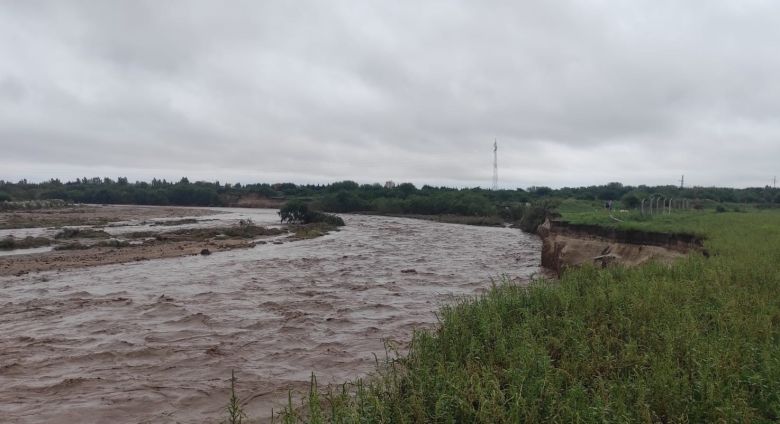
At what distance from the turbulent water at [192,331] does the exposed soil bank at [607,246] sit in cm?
361

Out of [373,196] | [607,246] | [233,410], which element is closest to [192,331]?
[233,410]

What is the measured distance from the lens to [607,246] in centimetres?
2347

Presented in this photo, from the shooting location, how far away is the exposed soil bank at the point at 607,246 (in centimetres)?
1850

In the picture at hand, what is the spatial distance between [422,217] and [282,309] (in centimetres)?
8160

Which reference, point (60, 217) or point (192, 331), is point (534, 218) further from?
point (60, 217)

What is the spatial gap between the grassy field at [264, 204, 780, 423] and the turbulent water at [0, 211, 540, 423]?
8.24ft

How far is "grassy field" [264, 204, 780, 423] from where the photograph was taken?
5.01m

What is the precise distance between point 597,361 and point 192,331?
1043 centimetres

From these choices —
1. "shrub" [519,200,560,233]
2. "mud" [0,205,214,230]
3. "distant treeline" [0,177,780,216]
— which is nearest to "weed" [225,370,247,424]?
"mud" [0,205,214,230]

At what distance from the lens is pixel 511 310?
359 inches

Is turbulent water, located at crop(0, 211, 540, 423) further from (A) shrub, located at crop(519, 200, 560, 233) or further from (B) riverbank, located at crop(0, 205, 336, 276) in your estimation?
(A) shrub, located at crop(519, 200, 560, 233)

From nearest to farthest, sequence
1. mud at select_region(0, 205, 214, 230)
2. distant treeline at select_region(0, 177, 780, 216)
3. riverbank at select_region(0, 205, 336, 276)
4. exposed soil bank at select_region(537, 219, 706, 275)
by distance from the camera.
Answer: exposed soil bank at select_region(537, 219, 706, 275), riverbank at select_region(0, 205, 336, 276), mud at select_region(0, 205, 214, 230), distant treeline at select_region(0, 177, 780, 216)

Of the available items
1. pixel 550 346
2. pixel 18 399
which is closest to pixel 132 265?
pixel 18 399

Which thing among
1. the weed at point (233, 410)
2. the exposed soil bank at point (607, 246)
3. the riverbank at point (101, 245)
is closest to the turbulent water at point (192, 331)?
the weed at point (233, 410)
